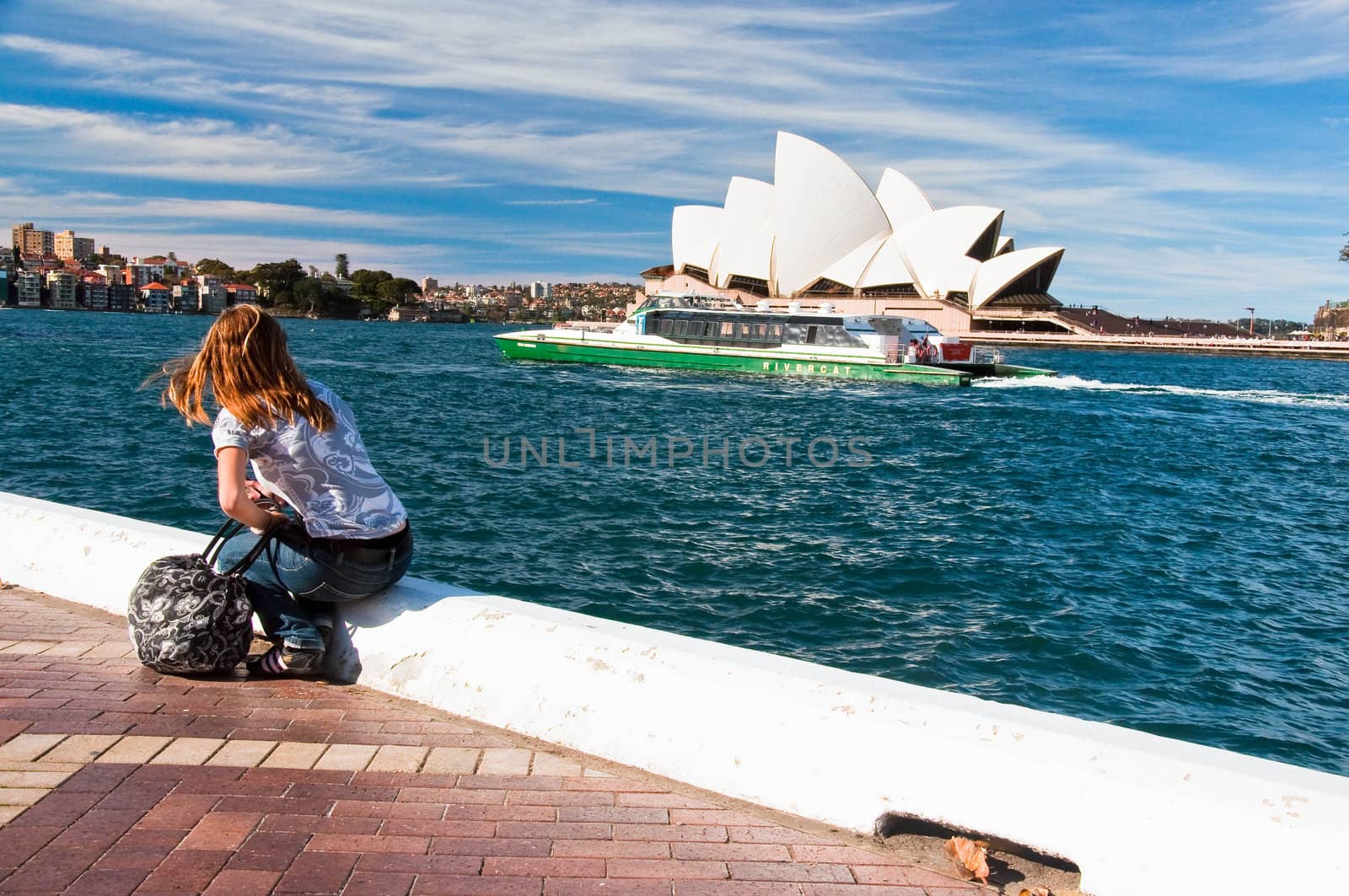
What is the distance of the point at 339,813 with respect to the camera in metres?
2.14

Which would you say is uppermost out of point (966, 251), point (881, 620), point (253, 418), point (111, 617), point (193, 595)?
point (966, 251)

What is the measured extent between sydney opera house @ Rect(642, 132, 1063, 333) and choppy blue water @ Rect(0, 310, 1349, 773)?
41.3 meters

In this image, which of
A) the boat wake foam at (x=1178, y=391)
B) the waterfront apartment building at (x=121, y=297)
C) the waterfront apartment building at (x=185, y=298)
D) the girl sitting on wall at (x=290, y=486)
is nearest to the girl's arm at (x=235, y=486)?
the girl sitting on wall at (x=290, y=486)

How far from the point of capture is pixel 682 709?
7.95ft

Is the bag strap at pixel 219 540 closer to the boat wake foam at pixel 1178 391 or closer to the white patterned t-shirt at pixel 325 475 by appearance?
the white patterned t-shirt at pixel 325 475

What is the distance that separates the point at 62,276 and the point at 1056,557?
433ft

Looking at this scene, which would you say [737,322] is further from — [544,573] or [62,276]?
[62,276]

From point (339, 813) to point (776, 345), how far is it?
1189 inches

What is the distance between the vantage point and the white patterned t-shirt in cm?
269

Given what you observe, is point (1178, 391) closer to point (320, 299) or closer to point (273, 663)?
point (273, 663)

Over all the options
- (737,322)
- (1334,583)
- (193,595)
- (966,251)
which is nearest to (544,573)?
(193,595)

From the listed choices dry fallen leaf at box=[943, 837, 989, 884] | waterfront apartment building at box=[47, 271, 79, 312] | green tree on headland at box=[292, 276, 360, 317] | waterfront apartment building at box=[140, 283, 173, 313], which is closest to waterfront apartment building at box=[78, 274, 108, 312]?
waterfront apartment building at box=[47, 271, 79, 312]

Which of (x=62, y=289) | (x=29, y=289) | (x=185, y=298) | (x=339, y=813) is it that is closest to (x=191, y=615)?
(x=339, y=813)

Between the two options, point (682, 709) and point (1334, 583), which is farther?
point (1334, 583)
